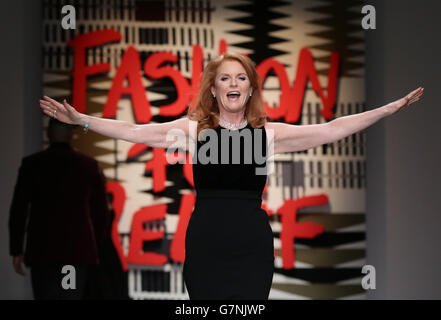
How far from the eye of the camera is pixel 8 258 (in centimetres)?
472

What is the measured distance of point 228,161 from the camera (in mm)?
2389

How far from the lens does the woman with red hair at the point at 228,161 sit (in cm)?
234

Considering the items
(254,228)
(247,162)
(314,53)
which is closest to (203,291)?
(254,228)

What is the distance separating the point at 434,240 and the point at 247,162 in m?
2.65

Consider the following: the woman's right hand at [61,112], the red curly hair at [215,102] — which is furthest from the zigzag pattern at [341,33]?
the woman's right hand at [61,112]

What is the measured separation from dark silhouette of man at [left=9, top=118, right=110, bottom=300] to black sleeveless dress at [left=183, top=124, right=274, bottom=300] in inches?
66.5

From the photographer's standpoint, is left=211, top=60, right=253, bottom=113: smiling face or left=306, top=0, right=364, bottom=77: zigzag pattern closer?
left=211, top=60, right=253, bottom=113: smiling face

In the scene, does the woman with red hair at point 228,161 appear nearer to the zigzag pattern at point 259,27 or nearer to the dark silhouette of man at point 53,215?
the dark silhouette of man at point 53,215

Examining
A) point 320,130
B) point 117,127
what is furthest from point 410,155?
point 117,127

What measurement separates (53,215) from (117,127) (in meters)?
1.56

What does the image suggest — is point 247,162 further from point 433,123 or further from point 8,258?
point 8,258

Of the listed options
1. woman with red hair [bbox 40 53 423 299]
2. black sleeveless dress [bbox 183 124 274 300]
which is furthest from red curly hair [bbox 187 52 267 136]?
black sleeveless dress [bbox 183 124 274 300]

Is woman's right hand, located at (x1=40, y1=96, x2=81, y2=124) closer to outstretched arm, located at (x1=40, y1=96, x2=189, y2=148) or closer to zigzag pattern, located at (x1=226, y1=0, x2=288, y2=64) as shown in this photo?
outstretched arm, located at (x1=40, y1=96, x2=189, y2=148)

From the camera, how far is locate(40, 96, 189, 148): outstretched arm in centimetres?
247
